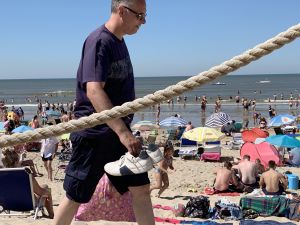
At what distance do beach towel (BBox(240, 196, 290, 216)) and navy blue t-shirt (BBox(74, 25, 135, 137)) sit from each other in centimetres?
Result: 549

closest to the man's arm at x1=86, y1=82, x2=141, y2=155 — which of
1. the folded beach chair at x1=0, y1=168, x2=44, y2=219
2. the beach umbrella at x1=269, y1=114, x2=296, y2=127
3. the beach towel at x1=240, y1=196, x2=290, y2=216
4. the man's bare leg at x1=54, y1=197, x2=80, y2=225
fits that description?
the man's bare leg at x1=54, y1=197, x2=80, y2=225

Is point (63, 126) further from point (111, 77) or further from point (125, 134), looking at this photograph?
point (111, 77)

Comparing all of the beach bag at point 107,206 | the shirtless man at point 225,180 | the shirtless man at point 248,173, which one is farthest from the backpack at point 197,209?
the beach bag at point 107,206

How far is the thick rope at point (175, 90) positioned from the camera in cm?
168

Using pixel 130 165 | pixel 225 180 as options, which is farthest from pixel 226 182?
pixel 130 165

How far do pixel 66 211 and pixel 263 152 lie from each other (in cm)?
1084

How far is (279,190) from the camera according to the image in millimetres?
8805

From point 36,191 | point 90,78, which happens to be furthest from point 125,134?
point 36,191

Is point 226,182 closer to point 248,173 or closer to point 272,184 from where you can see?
point 248,173

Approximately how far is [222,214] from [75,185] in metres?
5.02

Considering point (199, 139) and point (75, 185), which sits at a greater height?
point (75, 185)

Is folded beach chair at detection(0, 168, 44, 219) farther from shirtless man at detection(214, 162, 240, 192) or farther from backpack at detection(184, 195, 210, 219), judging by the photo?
shirtless man at detection(214, 162, 240, 192)

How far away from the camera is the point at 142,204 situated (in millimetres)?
2912

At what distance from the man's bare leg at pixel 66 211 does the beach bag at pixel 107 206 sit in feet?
2.07
